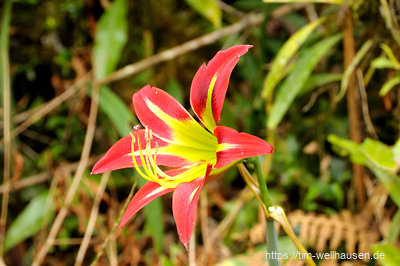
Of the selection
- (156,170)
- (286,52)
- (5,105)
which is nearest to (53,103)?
(5,105)

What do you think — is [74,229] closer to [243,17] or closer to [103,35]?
[103,35]

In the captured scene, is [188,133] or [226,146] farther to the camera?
[188,133]

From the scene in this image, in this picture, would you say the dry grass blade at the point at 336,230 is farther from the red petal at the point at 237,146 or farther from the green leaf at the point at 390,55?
the red petal at the point at 237,146

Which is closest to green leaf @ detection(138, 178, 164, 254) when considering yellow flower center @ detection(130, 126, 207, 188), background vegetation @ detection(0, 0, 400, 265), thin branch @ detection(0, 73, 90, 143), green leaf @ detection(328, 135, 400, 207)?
background vegetation @ detection(0, 0, 400, 265)

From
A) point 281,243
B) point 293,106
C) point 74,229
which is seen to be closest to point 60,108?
point 74,229

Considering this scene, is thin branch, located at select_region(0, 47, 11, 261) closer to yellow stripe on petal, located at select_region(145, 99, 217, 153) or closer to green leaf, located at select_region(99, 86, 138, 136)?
green leaf, located at select_region(99, 86, 138, 136)

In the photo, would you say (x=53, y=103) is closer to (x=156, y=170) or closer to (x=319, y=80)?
(x=319, y=80)
